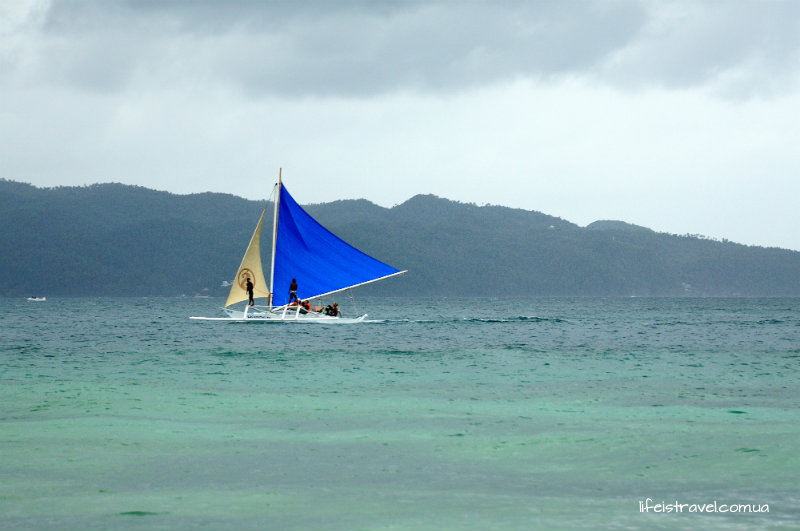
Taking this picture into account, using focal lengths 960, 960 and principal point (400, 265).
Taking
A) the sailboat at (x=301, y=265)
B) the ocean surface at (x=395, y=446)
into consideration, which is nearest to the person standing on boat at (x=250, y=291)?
the sailboat at (x=301, y=265)

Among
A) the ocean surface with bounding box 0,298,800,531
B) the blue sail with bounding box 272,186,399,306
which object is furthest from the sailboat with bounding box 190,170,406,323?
the ocean surface with bounding box 0,298,800,531

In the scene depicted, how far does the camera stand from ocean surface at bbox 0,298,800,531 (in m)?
8.03

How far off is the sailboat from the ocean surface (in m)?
17.2

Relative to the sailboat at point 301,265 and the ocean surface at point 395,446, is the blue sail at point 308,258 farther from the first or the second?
the ocean surface at point 395,446

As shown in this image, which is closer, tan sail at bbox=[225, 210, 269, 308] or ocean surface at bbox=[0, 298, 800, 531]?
ocean surface at bbox=[0, 298, 800, 531]

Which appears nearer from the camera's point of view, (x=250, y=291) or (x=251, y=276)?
(x=250, y=291)

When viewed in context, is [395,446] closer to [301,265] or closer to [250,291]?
[301,265]

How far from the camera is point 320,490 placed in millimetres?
8977

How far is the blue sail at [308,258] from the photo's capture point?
142ft

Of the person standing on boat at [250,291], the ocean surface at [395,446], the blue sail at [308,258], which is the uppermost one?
the blue sail at [308,258]

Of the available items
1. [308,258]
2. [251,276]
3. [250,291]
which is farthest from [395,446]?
[251,276]

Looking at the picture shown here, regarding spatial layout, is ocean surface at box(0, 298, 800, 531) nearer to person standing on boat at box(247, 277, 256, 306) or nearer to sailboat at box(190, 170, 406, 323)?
sailboat at box(190, 170, 406, 323)

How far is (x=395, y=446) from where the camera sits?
38.4ft

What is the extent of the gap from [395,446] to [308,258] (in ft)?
104
